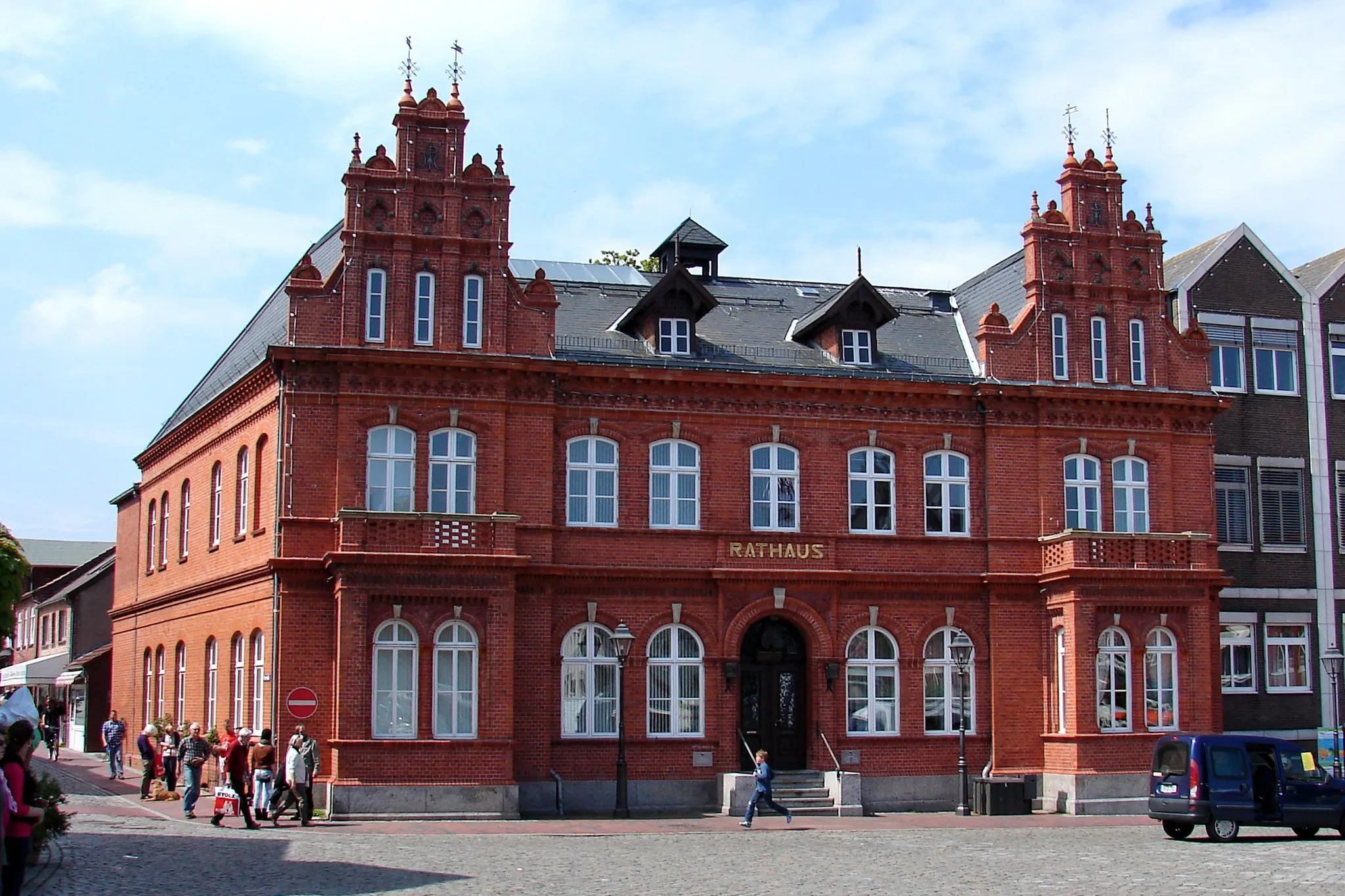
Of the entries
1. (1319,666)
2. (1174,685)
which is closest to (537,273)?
(1174,685)

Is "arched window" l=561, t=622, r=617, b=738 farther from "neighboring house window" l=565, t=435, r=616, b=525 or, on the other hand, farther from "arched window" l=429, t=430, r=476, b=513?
"arched window" l=429, t=430, r=476, b=513

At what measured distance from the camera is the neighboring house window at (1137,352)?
35031 millimetres

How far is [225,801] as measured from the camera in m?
27.3

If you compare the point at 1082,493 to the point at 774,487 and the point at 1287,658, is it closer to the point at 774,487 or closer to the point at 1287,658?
the point at 774,487

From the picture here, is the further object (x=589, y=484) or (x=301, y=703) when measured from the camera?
(x=589, y=484)

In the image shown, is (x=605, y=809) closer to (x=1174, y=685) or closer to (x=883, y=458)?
(x=883, y=458)

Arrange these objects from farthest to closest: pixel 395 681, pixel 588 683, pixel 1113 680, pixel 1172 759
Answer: pixel 1113 680 → pixel 588 683 → pixel 395 681 → pixel 1172 759

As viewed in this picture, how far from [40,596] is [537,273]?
49953 millimetres

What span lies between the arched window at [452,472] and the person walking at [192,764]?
6208 mm

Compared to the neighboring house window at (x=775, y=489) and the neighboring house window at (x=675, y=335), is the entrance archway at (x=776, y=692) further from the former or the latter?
the neighboring house window at (x=675, y=335)

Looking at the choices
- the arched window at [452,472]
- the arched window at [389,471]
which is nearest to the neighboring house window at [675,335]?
the arched window at [452,472]

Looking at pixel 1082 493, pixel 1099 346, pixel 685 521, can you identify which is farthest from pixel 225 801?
pixel 1099 346

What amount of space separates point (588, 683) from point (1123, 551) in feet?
38.6

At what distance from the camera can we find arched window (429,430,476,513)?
30.8 metres
